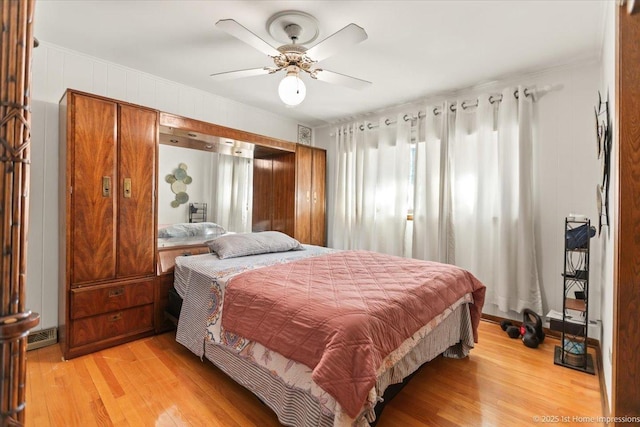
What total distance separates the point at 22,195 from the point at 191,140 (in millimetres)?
2914

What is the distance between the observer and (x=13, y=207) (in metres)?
0.52

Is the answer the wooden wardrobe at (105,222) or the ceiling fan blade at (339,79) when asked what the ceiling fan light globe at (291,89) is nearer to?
the ceiling fan blade at (339,79)

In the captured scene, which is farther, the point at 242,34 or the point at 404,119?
the point at 404,119

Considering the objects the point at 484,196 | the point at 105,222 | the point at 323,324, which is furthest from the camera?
the point at 484,196

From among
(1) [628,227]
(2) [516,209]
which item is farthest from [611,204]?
(2) [516,209]

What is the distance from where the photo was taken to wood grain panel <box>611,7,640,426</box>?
1.26 meters

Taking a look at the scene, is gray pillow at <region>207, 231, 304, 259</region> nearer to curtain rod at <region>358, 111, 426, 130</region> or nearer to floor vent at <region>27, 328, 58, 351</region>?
floor vent at <region>27, 328, 58, 351</region>

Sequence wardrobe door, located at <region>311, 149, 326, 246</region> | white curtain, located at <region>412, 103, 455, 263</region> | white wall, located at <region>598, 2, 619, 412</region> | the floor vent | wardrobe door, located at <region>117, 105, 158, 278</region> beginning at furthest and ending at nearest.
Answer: wardrobe door, located at <region>311, 149, 326, 246</region> → white curtain, located at <region>412, 103, 455, 263</region> → wardrobe door, located at <region>117, 105, 158, 278</region> → the floor vent → white wall, located at <region>598, 2, 619, 412</region>

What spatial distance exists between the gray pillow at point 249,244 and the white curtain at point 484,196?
1623mm

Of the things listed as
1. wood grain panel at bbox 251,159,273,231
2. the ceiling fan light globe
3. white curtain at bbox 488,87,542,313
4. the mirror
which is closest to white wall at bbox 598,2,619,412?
white curtain at bbox 488,87,542,313

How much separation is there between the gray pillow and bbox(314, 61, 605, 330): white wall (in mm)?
2503

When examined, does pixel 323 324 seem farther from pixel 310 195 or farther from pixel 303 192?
pixel 310 195

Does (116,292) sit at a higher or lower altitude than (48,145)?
lower

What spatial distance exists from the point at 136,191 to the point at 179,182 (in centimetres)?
63
